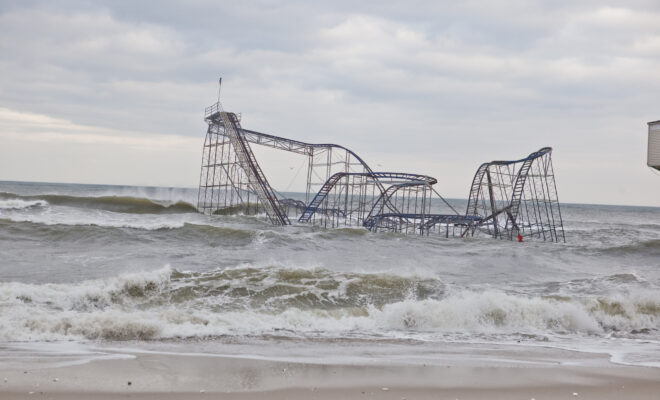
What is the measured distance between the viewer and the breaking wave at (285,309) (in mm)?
9109

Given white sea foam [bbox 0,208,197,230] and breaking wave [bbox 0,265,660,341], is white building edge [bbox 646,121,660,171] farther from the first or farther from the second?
white sea foam [bbox 0,208,197,230]

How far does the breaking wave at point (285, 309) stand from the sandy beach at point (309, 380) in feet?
6.18

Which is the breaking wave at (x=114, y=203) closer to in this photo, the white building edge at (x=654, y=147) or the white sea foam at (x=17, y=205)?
the white sea foam at (x=17, y=205)

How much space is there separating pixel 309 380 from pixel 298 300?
5.87 meters

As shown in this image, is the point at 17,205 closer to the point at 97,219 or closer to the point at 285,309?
the point at 97,219

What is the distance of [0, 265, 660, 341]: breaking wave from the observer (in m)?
A: 9.11

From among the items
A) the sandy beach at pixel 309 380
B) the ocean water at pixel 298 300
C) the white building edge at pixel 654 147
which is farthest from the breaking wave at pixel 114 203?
the sandy beach at pixel 309 380

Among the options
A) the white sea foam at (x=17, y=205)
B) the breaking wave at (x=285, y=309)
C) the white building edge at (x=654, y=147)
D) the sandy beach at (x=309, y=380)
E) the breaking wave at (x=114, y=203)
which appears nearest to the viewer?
the sandy beach at (x=309, y=380)

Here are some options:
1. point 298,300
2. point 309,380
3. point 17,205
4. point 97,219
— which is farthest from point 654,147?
point 17,205

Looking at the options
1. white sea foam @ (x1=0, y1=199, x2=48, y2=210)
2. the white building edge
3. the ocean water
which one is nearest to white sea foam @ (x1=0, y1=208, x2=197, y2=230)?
white sea foam @ (x1=0, y1=199, x2=48, y2=210)

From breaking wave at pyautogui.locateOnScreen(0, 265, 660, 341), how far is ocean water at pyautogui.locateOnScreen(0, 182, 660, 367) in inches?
1.1

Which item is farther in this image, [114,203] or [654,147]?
[114,203]

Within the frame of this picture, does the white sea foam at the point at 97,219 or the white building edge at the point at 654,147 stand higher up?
the white building edge at the point at 654,147

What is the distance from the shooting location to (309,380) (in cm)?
652
